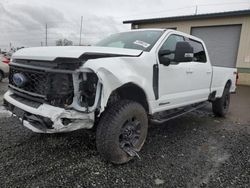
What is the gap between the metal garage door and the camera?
45.1ft

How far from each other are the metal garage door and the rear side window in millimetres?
9753

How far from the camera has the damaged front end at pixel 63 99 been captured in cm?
255

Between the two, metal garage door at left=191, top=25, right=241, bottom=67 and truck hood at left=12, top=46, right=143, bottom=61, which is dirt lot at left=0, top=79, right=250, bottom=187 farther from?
metal garage door at left=191, top=25, right=241, bottom=67

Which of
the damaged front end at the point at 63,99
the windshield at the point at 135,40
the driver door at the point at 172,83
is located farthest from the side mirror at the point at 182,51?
the damaged front end at the point at 63,99

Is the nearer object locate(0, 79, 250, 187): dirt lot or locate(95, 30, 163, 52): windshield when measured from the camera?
locate(0, 79, 250, 187): dirt lot

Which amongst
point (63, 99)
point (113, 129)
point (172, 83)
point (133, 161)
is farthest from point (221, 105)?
point (63, 99)

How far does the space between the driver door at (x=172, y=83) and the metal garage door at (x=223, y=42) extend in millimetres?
11051

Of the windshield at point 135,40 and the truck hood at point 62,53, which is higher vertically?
the windshield at point 135,40

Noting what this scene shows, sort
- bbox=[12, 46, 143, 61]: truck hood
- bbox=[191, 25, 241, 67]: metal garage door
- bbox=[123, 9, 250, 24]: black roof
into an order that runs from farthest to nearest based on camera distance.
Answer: bbox=[191, 25, 241, 67]: metal garage door → bbox=[123, 9, 250, 24]: black roof → bbox=[12, 46, 143, 61]: truck hood

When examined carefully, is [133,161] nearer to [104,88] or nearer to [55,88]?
[104,88]

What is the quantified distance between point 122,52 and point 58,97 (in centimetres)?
106

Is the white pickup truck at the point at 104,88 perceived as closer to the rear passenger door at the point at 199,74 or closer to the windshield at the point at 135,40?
the windshield at the point at 135,40

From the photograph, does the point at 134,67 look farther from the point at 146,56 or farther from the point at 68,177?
the point at 68,177

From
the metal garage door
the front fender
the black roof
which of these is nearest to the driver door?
the front fender
